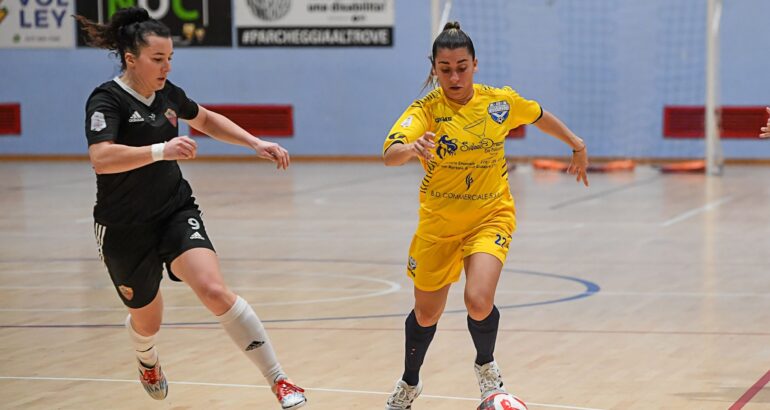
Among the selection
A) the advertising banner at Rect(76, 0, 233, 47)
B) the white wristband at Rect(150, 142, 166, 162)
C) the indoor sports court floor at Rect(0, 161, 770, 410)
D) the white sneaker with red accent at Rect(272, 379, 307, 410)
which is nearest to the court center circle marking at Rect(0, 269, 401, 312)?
the indoor sports court floor at Rect(0, 161, 770, 410)

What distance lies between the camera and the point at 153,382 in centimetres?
588

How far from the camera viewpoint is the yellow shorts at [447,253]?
5582mm

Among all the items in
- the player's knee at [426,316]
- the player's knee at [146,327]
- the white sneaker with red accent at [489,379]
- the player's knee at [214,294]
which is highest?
the player's knee at [214,294]

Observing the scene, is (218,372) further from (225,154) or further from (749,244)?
(225,154)

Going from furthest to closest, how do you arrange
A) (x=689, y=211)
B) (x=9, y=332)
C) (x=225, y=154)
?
(x=225, y=154) < (x=689, y=211) < (x=9, y=332)

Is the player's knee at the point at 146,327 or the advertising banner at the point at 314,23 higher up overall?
the advertising banner at the point at 314,23

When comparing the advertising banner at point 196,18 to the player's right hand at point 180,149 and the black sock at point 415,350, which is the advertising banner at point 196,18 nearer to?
the black sock at point 415,350

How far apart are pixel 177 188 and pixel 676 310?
3973 mm

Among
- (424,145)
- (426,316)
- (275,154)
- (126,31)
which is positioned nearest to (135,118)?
(126,31)

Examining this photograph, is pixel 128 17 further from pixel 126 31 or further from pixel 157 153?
pixel 157 153

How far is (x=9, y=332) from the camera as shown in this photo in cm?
780

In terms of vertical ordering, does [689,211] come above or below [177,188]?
below

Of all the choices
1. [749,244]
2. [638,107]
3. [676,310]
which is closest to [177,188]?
[676,310]

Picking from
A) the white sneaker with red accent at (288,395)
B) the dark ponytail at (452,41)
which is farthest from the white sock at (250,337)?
the dark ponytail at (452,41)
